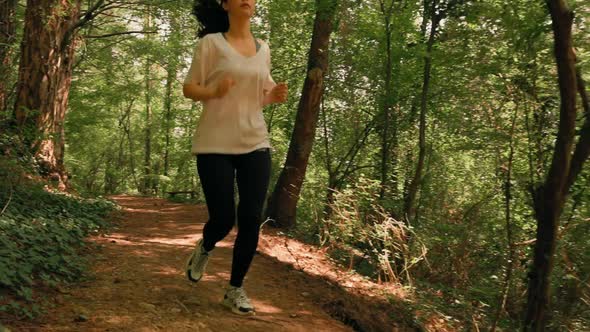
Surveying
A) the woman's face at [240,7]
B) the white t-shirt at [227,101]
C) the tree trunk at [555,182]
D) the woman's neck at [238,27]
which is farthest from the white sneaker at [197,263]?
the tree trunk at [555,182]

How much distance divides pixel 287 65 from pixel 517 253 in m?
7.52

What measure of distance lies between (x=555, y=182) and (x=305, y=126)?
4370 mm

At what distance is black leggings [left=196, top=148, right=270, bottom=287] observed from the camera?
10.0 ft

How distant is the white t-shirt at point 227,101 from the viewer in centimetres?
305

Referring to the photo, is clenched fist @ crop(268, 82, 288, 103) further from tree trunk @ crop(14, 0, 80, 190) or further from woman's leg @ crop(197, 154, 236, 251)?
tree trunk @ crop(14, 0, 80, 190)

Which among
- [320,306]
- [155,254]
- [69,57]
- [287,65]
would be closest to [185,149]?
[287,65]

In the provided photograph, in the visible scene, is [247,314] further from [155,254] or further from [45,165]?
[45,165]

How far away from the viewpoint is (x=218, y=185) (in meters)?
3.04

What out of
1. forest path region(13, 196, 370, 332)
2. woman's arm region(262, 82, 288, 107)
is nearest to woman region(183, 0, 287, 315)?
woman's arm region(262, 82, 288, 107)

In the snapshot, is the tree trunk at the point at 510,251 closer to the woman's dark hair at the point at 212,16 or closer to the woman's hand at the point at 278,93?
the woman's hand at the point at 278,93

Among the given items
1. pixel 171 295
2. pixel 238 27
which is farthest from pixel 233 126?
pixel 171 295

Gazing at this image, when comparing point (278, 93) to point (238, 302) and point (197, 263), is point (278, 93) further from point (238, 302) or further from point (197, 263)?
point (238, 302)

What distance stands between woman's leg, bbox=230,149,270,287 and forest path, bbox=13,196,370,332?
482 millimetres

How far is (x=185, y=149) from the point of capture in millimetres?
20250
